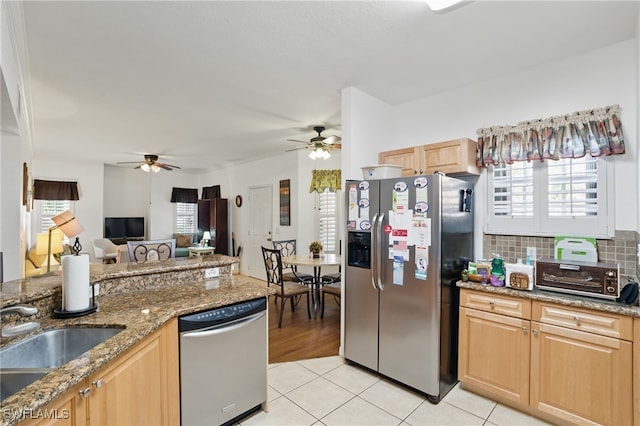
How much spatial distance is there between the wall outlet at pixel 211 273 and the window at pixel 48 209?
651cm

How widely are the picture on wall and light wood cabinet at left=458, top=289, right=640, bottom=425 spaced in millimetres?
4048

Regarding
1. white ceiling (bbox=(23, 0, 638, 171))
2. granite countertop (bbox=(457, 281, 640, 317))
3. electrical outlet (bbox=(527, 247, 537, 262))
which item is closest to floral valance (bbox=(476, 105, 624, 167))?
white ceiling (bbox=(23, 0, 638, 171))

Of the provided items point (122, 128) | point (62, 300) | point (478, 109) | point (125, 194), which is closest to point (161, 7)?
point (62, 300)

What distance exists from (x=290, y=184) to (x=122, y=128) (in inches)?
111

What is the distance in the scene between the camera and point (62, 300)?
5.49ft

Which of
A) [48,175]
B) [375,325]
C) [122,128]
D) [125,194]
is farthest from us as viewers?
[125,194]

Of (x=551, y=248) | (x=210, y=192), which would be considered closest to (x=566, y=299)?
(x=551, y=248)

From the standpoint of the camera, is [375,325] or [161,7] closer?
[161,7]

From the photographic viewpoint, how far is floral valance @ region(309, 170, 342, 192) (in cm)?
536

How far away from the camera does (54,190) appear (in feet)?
22.1

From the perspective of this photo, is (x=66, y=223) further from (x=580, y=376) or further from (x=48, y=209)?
(x=48, y=209)

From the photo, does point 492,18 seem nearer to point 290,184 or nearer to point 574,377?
point 574,377

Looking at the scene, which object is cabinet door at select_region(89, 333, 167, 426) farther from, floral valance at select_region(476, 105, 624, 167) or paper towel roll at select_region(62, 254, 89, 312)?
floral valance at select_region(476, 105, 624, 167)

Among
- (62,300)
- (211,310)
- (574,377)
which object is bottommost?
(574,377)
